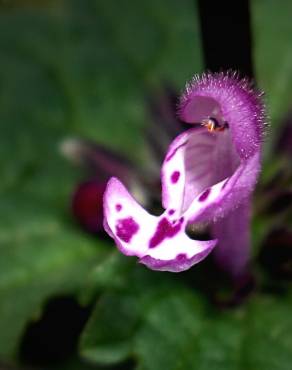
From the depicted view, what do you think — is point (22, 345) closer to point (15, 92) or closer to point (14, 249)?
point (14, 249)

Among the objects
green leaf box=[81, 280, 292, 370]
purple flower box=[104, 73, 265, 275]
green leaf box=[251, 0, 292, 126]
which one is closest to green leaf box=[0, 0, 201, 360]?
green leaf box=[251, 0, 292, 126]

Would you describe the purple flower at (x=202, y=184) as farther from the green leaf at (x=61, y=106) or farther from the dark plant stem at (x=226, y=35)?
the green leaf at (x=61, y=106)

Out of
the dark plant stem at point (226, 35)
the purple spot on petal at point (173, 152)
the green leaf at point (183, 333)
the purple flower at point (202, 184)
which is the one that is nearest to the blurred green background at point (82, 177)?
the green leaf at point (183, 333)

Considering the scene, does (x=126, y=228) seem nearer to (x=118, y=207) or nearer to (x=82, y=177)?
(x=118, y=207)

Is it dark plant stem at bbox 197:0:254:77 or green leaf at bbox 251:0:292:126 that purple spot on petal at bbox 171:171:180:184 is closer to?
dark plant stem at bbox 197:0:254:77

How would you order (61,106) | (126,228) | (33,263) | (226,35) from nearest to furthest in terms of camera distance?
1. (126,228)
2. (226,35)
3. (33,263)
4. (61,106)

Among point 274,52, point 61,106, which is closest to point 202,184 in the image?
point 61,106
